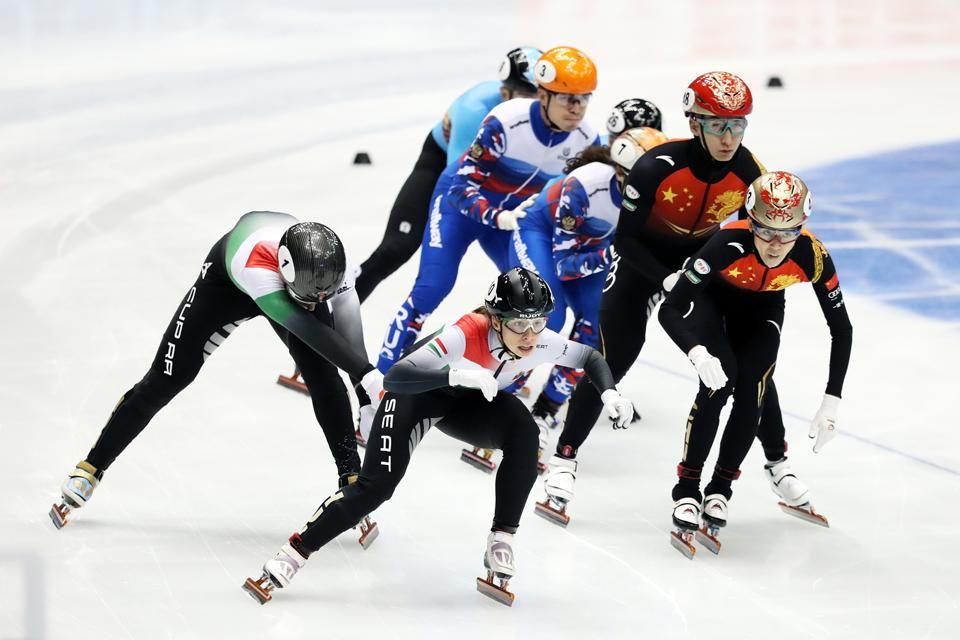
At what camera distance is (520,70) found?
7035 mm

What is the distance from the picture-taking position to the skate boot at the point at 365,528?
17.7 ft

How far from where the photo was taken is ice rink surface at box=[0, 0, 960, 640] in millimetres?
5031

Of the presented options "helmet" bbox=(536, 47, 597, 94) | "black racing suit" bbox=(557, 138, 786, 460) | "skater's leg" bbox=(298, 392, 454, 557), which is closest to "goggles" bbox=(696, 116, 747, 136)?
"black racing suit" bbox=(557, 138, 786, 460)

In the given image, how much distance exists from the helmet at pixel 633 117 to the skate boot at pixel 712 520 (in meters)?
1.76

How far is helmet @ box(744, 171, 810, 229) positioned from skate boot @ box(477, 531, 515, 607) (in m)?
1.44

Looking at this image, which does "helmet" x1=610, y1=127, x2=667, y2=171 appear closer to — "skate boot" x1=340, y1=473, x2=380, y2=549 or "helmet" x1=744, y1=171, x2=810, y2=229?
"helmet" x1=744, y1=171, x2=810, y2=229

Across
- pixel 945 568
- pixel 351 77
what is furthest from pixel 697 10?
pixel 945 568

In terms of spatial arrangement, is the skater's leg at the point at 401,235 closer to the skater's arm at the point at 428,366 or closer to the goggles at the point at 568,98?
the goggles at the point at 568,98

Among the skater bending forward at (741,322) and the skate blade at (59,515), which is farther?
the skate blade at (59,515)

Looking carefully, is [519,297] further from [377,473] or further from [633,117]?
[633,117]

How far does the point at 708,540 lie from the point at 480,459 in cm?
113

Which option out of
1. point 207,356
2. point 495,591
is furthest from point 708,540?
point 207,356

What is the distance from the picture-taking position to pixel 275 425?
6.60 m

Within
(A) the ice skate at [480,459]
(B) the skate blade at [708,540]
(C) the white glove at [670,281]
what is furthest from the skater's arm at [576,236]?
(B) the skate blade at [708,540]
